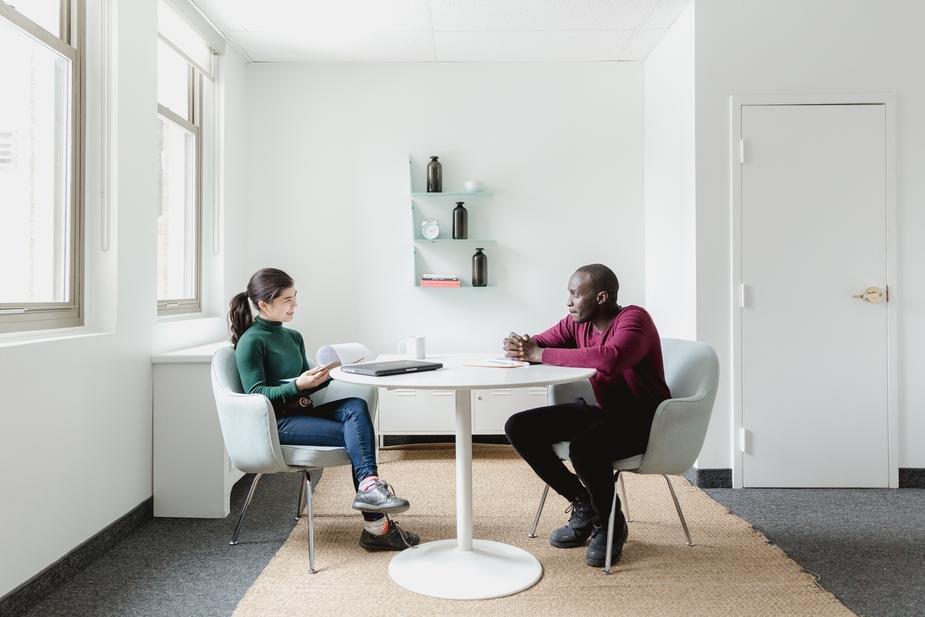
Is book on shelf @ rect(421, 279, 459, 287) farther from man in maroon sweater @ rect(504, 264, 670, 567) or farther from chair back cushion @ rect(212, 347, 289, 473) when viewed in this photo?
chair back cushion @ rect(212, 347, 289, 473)

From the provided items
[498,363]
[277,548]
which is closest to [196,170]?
[277,548]

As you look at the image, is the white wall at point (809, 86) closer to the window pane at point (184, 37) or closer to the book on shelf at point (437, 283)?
Result: the book on shelf at point (437, 283)

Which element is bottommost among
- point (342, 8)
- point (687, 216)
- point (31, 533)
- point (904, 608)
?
point (904, 608)

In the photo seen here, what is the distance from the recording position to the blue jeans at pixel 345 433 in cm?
247

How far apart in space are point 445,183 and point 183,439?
2.36 metres

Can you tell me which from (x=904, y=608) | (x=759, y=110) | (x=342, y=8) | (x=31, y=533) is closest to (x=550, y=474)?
(x=904, y=608)

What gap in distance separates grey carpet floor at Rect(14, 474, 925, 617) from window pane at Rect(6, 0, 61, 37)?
6.57ft

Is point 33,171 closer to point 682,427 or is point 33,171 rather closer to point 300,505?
point 300,505

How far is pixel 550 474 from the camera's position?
2609mm

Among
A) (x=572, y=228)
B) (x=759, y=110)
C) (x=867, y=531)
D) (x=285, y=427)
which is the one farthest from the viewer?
(x=572, y=228)

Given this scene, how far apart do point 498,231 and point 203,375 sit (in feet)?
7.22

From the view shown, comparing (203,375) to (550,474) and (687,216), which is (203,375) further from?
(687,216)

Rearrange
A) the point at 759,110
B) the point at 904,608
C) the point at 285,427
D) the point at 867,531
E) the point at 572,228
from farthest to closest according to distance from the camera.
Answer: the point at 572,228, the point at 759,110, the point at 867,531, the point at 285,427, the point at 904,608

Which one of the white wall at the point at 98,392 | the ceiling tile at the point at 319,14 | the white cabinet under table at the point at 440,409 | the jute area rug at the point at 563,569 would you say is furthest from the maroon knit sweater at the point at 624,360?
the ceiling tile at the point at 319,14
